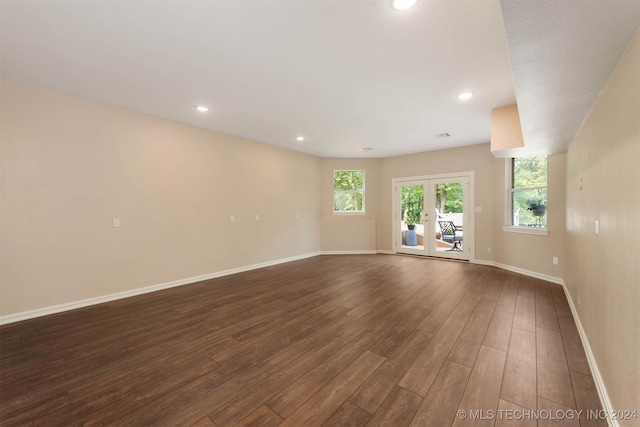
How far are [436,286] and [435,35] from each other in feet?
11.1

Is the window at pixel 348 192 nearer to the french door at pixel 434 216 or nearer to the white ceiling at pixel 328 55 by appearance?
the french door at pixel 434 216

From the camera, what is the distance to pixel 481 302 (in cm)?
336

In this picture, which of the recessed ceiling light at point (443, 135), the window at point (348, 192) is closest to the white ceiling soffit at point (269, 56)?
the recessed ceiling light at point (443, 135)

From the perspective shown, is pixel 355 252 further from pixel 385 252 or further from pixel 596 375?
pixel 596 375

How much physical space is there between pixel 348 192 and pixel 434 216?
2.36 m

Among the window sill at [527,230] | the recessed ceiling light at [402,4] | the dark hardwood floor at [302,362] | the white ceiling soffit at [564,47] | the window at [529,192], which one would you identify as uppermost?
the recessed ceiling light at [402,4]

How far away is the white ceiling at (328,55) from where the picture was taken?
4.58 feet

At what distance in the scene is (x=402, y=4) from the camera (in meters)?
1.80

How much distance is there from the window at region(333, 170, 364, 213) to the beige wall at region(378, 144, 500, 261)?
1.96ft

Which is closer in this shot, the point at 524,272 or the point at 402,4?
the point at 402,4

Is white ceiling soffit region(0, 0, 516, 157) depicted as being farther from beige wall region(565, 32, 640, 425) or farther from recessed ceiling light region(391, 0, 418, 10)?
beige wall region(565, 32, 640, 425)

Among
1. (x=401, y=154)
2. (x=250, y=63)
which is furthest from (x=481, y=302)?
(x=401, y=154)

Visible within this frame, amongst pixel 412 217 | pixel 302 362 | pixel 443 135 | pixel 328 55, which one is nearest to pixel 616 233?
pixel 302 362

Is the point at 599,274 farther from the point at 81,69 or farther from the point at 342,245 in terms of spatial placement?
the point at 342,245
